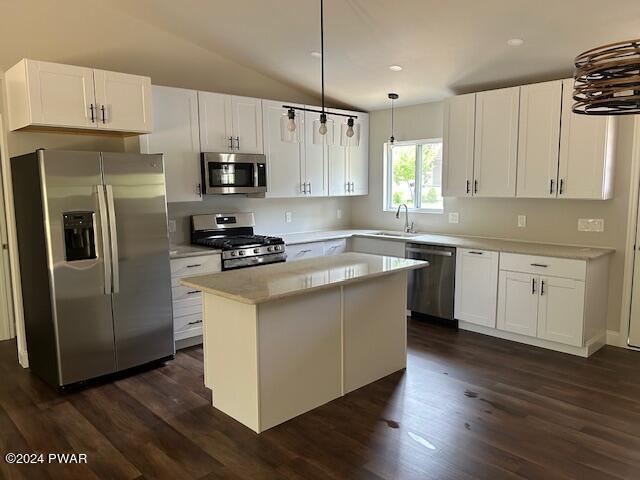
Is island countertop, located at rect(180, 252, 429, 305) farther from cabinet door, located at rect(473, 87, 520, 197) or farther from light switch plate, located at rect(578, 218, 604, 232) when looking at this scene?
light switch plate, located at rect(578, 218, 604, 232)

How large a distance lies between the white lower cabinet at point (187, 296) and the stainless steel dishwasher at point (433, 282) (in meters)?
2.20

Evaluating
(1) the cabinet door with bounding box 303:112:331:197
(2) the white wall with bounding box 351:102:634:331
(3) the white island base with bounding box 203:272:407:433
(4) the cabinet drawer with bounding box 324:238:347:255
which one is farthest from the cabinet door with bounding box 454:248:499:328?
(1) the cabinet door with bounding box 303:112:331:197

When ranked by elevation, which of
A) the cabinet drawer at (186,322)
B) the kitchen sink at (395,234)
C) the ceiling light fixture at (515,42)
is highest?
the ceiling light fixture at (515,42)

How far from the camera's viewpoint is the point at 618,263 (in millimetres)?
4324

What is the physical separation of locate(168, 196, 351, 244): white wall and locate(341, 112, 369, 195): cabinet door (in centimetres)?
39

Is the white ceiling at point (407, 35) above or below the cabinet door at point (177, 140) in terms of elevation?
above

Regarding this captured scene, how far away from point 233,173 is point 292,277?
6.69ft

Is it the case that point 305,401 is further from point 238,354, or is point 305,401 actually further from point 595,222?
point 595,222

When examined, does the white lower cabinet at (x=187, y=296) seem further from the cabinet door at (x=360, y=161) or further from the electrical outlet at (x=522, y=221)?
the electrical outlet at (x=522, y=221)

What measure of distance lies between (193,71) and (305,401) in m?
3.58

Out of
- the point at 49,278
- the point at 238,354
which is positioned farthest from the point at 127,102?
the point at 238,354

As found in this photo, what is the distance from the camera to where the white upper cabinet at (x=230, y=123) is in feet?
15.3

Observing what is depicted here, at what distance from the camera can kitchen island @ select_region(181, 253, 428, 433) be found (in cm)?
292

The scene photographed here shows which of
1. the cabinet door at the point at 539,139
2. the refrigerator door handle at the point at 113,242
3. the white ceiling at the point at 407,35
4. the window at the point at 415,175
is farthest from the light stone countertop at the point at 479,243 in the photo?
the refrigerator door handle at the point at 113,242
